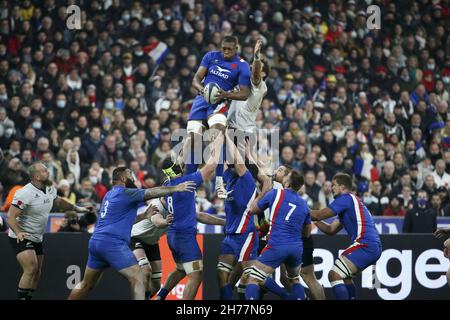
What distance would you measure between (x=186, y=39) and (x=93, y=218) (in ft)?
27.0

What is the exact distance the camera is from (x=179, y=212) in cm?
1255

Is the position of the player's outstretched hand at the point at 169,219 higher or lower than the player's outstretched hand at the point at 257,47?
lower

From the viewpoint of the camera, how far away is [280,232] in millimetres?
12086

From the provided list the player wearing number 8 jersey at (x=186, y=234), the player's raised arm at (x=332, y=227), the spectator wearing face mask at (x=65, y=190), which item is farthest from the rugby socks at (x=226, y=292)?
the spectator wearing face mask at (x=65, y=190)

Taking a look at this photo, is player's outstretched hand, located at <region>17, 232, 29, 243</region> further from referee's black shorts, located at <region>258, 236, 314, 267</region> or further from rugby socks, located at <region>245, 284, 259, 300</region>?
referee's black shorts, located at <region>258, 236, 314, 267</region>

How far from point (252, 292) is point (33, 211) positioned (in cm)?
353

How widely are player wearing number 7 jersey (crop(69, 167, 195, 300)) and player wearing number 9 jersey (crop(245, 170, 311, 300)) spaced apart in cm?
116

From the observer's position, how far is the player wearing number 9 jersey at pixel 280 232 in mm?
12031

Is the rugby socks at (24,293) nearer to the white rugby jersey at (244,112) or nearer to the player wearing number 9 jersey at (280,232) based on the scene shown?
the player wearing number 9 jersey at (280,232)

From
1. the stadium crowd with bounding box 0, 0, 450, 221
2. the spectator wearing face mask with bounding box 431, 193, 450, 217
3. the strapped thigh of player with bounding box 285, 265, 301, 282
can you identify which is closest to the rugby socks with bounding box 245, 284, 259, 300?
the strapped thigh of player with bounding box 285, 265, 301, 282

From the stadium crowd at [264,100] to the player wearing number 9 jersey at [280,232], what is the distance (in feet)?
18.0

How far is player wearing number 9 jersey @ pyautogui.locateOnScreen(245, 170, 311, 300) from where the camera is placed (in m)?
12.0

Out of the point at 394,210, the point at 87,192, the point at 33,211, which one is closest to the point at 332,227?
the point at 33,211

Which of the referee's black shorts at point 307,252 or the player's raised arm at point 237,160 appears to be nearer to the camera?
the player's raised arm at point 237,160
